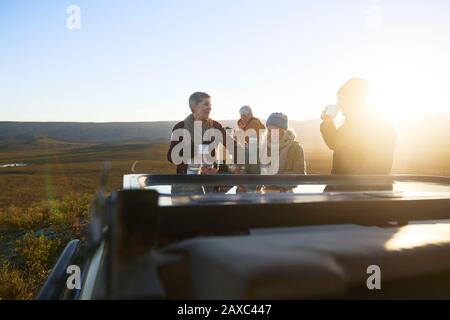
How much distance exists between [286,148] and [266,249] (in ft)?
14.5

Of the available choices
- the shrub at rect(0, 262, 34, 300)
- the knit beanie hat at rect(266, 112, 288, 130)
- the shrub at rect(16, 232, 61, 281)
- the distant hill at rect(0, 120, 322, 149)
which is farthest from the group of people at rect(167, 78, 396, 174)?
the distant hill at rect(0, 120, 322, 149)

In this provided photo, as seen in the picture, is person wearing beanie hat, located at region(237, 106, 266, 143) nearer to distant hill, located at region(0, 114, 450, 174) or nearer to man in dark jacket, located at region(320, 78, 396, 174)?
man in dark jacket, located at region(320, 78, 396, 174)

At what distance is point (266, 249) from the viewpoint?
991mm

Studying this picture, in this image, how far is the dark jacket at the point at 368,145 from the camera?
3.67m

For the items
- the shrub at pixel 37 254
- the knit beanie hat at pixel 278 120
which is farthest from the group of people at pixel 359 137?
the shrub at pixel 37 254

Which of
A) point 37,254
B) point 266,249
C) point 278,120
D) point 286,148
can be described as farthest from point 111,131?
point 266,249

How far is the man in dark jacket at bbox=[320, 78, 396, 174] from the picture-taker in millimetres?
3678

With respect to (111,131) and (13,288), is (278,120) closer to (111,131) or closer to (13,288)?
(13,288)

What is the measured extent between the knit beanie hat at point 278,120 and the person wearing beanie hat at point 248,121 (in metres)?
1.44

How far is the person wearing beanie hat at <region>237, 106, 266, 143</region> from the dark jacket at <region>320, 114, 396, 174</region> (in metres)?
3.10

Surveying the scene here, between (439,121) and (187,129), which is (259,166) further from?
(439,121)

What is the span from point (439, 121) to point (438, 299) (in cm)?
14517
